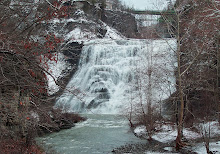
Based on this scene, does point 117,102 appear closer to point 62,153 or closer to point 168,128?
point 168,128

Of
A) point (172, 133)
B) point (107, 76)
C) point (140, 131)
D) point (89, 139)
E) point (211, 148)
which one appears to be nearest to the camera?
point (211, 148)

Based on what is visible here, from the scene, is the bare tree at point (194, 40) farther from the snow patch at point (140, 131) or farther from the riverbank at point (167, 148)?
the snow patch at point (140, 131)

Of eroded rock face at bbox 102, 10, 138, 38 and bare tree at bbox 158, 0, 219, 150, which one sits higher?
eroded rock face at bbox 102, 10, 138, 38

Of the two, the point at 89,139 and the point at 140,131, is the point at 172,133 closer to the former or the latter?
the point at 140,131

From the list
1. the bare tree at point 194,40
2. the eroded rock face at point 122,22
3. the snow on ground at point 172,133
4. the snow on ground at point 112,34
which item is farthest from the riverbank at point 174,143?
the eroded rock face at point 122,22

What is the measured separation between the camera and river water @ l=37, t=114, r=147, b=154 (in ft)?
35.7

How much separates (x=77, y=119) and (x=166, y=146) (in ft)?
31.0

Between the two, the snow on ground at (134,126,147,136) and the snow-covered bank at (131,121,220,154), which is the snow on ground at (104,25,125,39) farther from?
the snow-covered bank at (131,121,220,154)

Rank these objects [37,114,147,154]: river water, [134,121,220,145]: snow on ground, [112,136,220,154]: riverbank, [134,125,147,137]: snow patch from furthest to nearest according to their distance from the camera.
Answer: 1. [134,125,147,137]: snow patch
2. [134,121,220,145]: snow on ground
3. [37,114,147,154]: river water
4. [112,136,220,154]: riverbank

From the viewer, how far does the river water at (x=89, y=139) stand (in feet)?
35.7

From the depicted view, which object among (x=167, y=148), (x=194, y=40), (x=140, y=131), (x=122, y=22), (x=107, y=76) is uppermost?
(x=122, y=22)

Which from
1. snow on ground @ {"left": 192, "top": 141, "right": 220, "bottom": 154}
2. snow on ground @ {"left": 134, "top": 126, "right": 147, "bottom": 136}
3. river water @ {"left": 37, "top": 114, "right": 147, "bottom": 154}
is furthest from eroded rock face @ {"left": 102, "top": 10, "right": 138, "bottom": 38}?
snow on ground @ {"left": 192, "top": 141, "right": 220, "bottom": 154}

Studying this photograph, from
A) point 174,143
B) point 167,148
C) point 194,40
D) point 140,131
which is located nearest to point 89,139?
point 140,131

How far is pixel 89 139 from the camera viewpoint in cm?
1288
